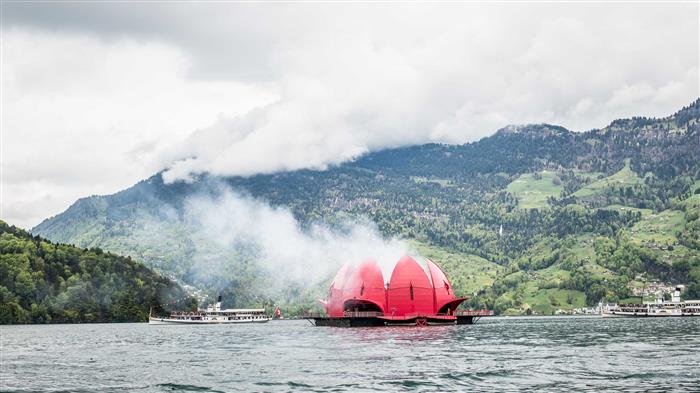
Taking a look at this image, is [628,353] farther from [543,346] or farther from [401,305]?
Result: [401,305]

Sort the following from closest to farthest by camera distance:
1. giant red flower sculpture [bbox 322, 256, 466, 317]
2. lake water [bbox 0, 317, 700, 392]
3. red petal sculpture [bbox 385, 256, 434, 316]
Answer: lake water [bbox 0, 317, 700, 392], red petal sculpture [bbox 385, 256, 434, 316], giant red flower sculpture [bbox 322, 256, 466, 317]

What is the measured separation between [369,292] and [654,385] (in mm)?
116288

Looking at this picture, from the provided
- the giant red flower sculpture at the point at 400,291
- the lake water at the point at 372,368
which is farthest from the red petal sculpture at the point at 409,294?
the lake water at the point at 372,368

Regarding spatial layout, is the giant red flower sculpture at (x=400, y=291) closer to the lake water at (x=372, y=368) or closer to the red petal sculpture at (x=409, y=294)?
the red petal sculpture at (x=409, y=294)

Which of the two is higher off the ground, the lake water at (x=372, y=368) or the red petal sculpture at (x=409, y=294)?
the red petal sculpture at (x=409, y=294)

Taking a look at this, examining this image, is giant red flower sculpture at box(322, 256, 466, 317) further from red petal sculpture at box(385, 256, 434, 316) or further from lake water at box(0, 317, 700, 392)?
lake water at box(0, 317, 700, 392)

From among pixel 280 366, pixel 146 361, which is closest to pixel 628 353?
pixel 280 366

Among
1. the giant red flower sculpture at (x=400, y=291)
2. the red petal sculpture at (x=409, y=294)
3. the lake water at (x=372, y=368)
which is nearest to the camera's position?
the lake water at (x=372, y=368)

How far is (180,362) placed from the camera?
272 feet

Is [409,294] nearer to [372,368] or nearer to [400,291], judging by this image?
[400,291]

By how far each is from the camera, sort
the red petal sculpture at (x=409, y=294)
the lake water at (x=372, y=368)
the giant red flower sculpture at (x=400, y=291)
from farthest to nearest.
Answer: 1. the giant red flower sculpture at (x=400, y=291)
2. the red petal sculpture at (x=409, y=294)
3. the lake water at (x=372, y=368)

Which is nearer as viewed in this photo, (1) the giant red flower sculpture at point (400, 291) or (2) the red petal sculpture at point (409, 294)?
(2) the red petal sculpture at point (409, 294)

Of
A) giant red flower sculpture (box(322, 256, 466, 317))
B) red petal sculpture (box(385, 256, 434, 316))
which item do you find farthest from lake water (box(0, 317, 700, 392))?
giant red flower sculpture (box(322, 256, 466, 317))

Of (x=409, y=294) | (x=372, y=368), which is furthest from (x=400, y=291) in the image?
(x=372, y=368)
